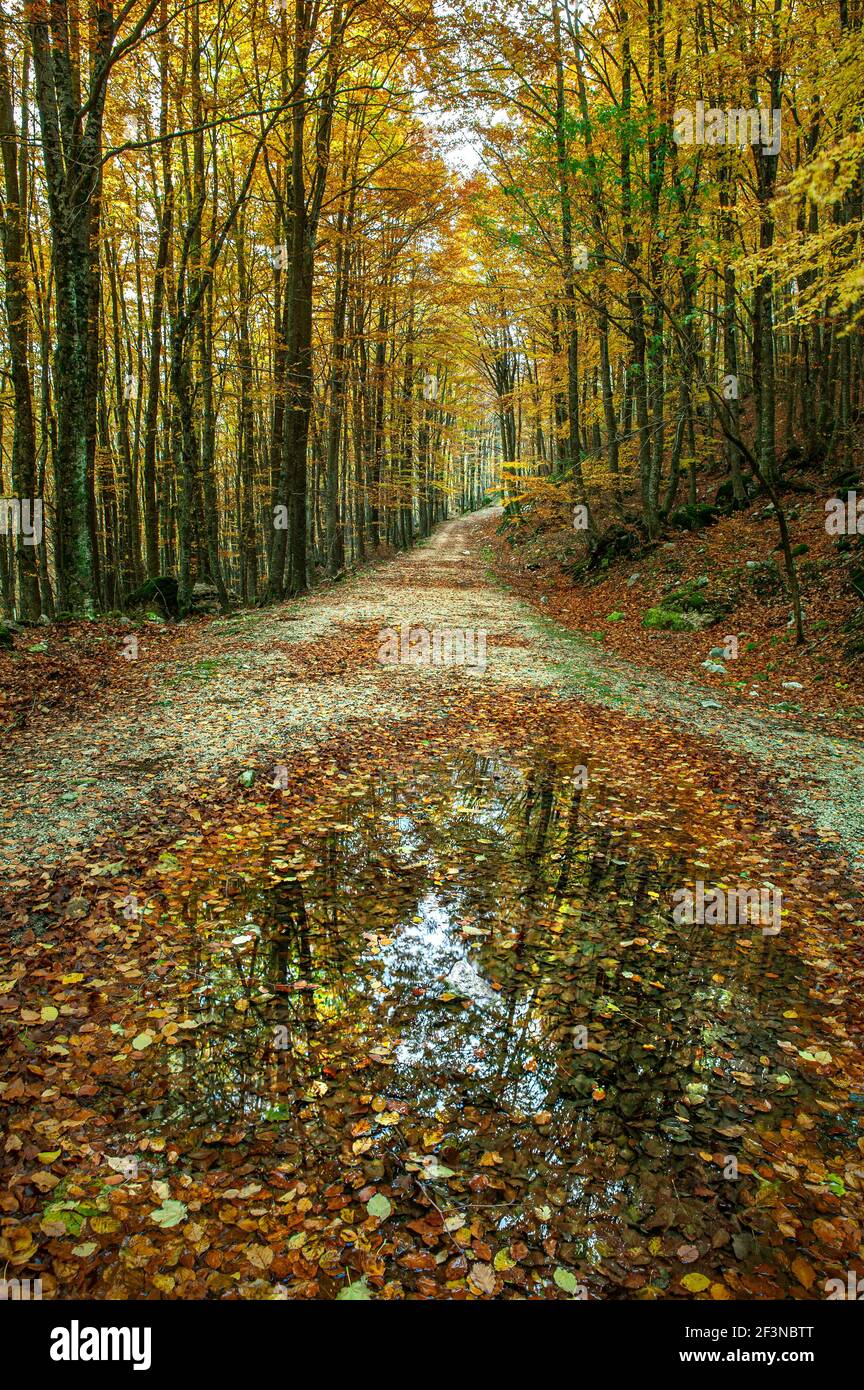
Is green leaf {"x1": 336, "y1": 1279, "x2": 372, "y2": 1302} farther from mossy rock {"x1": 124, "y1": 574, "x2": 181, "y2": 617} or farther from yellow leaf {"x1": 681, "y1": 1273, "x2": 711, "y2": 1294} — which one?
mossy rock {"x1": 124, "y1": 574, "x2": 181, "y2": 617}

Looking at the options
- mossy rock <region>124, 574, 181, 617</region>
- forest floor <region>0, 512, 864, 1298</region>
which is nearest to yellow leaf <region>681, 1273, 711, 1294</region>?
forest floor <region>0, 512, 864, 1298</region>

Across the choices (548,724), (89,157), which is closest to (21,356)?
(89,157)

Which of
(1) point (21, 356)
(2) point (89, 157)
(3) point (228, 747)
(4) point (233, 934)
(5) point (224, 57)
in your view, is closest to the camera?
(4) point (233, 934)

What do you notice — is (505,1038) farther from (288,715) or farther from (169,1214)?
(288,715)

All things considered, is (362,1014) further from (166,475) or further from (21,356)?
(166,475)

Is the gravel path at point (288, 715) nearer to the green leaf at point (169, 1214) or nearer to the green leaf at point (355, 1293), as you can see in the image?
the green leaf at point (169, 1214)

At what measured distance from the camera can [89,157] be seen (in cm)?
1024

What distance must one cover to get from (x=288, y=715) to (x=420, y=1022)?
17.7 feet

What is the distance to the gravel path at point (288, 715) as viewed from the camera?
585 centimetres

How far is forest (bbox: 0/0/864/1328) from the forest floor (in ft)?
0.07

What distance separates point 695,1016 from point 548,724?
5.21 meters

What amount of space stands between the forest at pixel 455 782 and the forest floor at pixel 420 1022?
0.8 inches

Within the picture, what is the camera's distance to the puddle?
266cm

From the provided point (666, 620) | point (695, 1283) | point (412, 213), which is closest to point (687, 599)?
point (666, 620)
